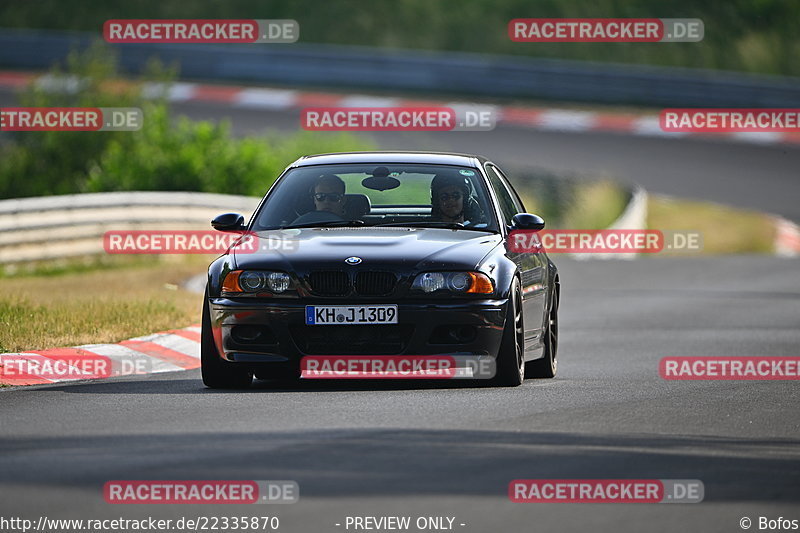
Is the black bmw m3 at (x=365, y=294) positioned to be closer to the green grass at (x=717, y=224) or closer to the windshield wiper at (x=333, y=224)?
the windshield wiper at (x=333, y=224)

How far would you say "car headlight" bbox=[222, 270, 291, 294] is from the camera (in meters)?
9.42

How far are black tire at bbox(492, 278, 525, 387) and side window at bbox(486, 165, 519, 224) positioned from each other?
0.98 meters

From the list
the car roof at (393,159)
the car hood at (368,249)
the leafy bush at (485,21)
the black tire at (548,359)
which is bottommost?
the black tire at (548,359)

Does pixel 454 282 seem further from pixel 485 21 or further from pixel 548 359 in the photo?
pixel 485 21

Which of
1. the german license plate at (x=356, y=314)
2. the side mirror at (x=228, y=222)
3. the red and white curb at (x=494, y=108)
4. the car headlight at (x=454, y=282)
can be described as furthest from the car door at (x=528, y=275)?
the red and white curb at (x=494, y=108)

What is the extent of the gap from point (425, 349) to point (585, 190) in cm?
1918

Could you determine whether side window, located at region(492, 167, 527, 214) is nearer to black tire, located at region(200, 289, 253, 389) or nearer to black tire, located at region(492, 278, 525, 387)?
black tire, located at region(492, 278, 525, 387)

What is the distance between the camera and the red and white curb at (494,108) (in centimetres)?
3331

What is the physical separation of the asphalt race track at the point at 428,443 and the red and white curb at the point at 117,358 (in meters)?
0.47

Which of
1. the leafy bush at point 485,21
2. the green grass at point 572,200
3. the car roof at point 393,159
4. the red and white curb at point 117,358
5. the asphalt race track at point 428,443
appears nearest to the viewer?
the asphalt race track at point 428,443

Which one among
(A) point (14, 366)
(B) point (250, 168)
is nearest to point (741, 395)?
(A) point (14, 366)

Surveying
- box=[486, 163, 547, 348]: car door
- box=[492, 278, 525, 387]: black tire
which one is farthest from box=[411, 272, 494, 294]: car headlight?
box=[486, 163, 547, 348]: car door

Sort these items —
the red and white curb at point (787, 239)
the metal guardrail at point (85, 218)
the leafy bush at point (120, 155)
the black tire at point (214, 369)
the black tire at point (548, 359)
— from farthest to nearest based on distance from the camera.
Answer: the red and white curb at point (787, 239) → the leafy bush at point (120, 155) → the metal guardrail at point (85, 218) → the black tire at point (548, 359) → the black tire at point (214, 369)

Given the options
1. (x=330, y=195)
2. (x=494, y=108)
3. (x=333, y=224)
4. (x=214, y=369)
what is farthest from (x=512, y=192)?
(x=494, y=108)
